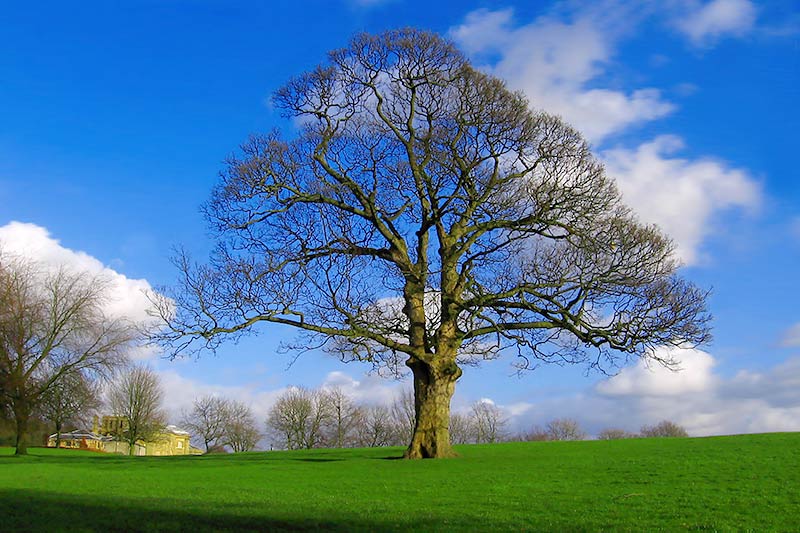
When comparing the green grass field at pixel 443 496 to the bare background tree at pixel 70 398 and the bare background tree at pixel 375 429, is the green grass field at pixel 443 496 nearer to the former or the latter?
the bare background tree at pixel 70 398

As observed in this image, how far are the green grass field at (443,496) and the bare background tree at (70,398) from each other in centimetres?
1849

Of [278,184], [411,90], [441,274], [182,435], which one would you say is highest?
[411,90]

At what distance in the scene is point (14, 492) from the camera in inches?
722

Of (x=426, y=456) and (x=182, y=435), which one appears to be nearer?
(x=426, y=456)

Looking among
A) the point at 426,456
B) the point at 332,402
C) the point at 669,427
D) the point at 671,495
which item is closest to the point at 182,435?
the point at 332,402

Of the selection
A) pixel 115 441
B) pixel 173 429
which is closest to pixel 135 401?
pixel 115 441

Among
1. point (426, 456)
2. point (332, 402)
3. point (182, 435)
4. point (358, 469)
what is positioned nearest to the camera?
point (358, 469)

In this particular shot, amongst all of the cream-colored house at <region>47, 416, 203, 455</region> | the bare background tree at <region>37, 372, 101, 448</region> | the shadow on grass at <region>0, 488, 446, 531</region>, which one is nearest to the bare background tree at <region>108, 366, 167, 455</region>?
the cream-colored house at <region>47, 416, 203, 455</region>

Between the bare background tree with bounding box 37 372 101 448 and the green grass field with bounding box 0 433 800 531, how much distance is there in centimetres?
1849

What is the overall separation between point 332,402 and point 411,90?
74.3 m

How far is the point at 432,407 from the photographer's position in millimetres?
29156

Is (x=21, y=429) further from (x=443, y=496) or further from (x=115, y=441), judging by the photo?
(x=115, y=441)

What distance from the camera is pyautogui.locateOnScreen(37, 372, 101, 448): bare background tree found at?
4559 cm

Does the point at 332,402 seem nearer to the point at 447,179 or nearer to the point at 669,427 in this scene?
the point at 669,427
